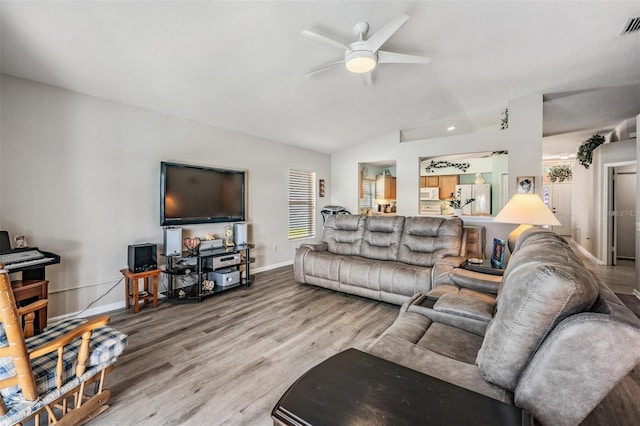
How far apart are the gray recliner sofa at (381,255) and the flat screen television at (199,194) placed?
142 cm

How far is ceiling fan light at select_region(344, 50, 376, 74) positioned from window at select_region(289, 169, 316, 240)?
11.3ft

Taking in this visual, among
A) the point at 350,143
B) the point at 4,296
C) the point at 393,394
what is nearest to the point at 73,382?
the point at 4,296

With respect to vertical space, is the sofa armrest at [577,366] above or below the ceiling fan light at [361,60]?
below

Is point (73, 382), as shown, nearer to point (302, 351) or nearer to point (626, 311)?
point (302, 351)

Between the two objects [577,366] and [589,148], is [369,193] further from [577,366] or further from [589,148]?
[577,366]

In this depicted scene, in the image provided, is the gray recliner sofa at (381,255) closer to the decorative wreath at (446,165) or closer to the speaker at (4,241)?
the speaker at (4,241)

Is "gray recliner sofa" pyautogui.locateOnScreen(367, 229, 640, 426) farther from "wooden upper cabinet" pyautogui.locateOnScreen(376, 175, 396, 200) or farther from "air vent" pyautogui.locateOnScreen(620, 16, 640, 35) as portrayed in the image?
"wooden upper cabinet" pyautogui.locateOnScreen(376, 175, 396, 200)

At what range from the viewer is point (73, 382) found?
1486mm

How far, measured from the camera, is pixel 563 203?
9031 millimetres

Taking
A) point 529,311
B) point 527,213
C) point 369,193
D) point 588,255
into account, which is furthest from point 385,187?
point 529,311

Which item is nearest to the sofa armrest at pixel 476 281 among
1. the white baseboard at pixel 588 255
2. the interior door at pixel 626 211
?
the white baseboard at pixel 588 255

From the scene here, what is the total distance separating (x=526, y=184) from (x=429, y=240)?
2119 mm

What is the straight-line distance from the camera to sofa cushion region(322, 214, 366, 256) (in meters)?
4.28

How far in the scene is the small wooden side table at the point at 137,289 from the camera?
10.4 ft
